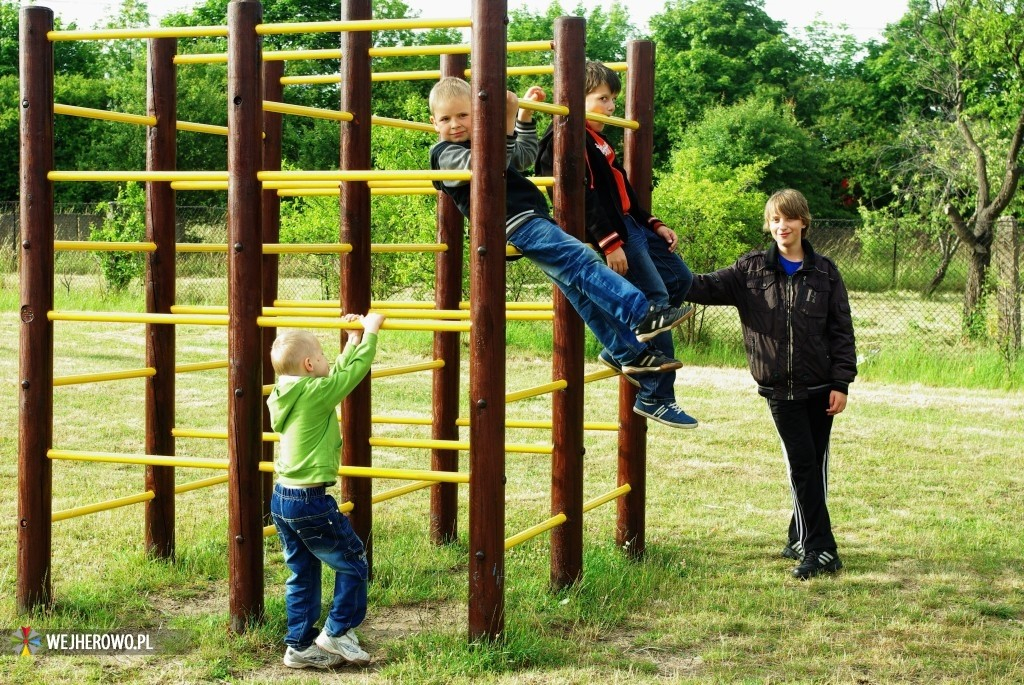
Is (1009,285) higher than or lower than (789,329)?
higher

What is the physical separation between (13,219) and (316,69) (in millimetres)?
10399

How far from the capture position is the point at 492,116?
3.89 metres

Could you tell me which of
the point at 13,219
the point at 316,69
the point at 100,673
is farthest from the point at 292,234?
the point at 316,69

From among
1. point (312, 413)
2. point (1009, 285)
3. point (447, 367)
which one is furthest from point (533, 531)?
point (1009, 285)

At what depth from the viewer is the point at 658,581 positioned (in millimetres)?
5203

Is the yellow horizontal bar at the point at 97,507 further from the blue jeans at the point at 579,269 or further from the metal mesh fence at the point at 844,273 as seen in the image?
the metal mesh fence at the point at 844,273

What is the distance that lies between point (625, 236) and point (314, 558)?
5.72 feet

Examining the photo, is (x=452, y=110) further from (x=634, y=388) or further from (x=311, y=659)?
(x=311, y=659)

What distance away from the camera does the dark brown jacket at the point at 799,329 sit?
519 centimetres

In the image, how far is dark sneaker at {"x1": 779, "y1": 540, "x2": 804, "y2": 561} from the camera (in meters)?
5.65

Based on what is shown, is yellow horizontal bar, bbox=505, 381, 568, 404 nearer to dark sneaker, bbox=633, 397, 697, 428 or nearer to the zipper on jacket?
dark sneaker, bbox=633, 397, 697, 428

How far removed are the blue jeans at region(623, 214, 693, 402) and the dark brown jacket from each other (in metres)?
0.38

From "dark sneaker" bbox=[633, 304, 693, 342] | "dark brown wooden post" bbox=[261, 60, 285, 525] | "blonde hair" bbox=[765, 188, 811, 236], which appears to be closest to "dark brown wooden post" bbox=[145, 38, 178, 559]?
"dark brown wooden post" bbox=[261, 60, 285, 525]

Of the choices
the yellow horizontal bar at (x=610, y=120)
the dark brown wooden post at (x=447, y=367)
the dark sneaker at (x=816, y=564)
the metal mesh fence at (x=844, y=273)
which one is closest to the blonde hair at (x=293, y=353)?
the yellow horizontal bar at (x=610, y=120)
